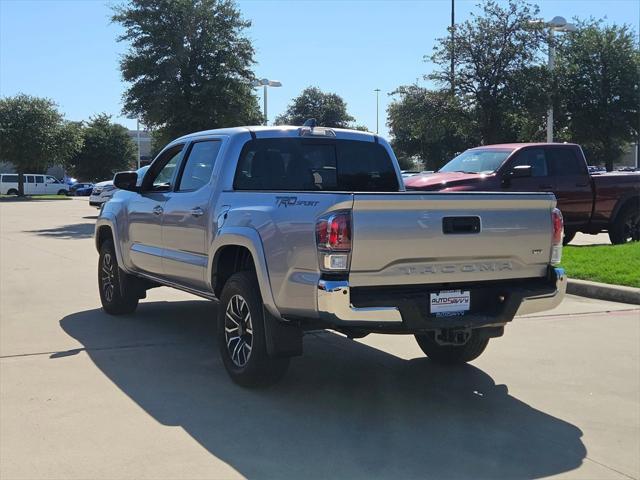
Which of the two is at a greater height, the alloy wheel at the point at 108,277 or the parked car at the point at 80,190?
the parked car at the point at 80,190

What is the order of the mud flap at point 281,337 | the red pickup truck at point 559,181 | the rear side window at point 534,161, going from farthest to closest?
the rear side window at point 534,161 < the red pickup truck at point 559,181 < the mud flap at point 281,337

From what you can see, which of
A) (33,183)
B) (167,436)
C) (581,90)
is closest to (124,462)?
(167,436)

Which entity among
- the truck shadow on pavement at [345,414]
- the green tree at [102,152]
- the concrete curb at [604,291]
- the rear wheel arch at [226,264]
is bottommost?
the truck shadow on pavement at [345,414]

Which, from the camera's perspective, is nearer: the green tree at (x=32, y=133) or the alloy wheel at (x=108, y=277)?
the alloy wheel at (x=108, y=277)

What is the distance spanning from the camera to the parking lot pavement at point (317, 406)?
13.1 ft

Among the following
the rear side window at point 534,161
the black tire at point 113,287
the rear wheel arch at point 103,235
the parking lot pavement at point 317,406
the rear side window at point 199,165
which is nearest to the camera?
the parking lot pavement at point 317,406

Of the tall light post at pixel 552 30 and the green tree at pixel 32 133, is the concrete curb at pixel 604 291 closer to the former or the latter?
the tall light post at pixel 552 30

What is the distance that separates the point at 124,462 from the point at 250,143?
2964mm

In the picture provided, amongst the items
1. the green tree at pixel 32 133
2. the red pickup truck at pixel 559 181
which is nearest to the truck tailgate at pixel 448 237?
the red pickup truck at pixel 559 181

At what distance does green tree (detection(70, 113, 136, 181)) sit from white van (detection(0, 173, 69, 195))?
6.33 metres

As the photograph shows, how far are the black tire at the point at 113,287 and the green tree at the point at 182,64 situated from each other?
17294mm

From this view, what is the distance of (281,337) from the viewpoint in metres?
4.84

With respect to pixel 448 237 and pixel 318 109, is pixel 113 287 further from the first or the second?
pixel 318 109

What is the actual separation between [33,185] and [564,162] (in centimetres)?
4974
